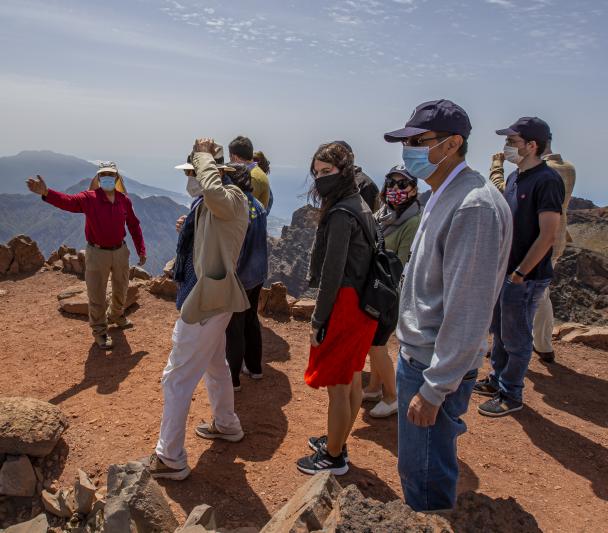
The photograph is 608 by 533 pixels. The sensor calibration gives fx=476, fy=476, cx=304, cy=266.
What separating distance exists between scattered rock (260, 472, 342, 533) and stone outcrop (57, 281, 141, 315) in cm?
625

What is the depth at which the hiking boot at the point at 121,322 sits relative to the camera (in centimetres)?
747

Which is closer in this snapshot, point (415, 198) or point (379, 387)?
point (415, 198)

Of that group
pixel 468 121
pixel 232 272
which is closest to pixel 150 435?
pixel 232 272

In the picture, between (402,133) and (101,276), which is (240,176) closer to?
(402,133)

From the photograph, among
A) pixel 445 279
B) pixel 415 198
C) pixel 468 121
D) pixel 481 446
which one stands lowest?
pixel 481 446

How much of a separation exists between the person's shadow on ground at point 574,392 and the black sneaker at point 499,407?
743 mm

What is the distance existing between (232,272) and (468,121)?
1.98 m

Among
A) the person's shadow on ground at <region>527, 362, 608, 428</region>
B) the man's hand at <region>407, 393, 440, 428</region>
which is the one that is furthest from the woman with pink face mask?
the person's shadow on ground at <region>527, 362, 608, 428</region>

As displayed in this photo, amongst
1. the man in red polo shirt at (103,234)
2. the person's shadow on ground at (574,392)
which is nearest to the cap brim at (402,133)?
the person's shadow on ground at (574,392)

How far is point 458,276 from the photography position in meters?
2.14

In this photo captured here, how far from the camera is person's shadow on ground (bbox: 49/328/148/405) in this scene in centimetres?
573

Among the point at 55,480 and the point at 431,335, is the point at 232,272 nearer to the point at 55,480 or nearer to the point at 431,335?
the point at 431,335

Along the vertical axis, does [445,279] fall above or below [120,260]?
above

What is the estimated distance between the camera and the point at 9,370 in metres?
6.18
